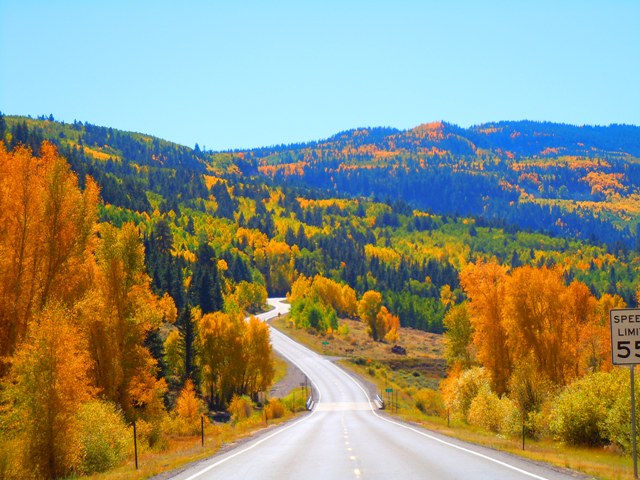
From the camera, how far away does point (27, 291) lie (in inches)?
1071

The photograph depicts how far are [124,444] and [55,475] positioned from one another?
4.79m

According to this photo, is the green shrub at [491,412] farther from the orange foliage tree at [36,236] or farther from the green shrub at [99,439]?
the orange foliage tree at [36,236]

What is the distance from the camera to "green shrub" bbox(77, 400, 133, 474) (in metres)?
23.0

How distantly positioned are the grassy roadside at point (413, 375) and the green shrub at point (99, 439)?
14931 mm

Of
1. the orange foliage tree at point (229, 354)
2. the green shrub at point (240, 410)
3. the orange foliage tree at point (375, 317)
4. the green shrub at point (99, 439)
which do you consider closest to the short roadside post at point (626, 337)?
the green shrub at point (99, 439)

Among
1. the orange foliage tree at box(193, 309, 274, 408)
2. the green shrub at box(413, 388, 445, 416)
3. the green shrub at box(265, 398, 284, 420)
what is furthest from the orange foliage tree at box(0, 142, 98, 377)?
the green shrub at box(413, 388, 445, 416)

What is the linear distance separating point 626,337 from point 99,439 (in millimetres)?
18365

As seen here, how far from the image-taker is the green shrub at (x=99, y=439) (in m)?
23.0

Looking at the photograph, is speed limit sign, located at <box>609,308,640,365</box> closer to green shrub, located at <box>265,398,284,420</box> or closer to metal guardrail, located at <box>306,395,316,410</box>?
green shrub, located at <box>265,398,284,420</box>

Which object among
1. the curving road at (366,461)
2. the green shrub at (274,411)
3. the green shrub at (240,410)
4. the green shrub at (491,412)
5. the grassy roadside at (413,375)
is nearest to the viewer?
the curving road at (366,461)

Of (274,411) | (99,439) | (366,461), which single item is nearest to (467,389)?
(274,411)

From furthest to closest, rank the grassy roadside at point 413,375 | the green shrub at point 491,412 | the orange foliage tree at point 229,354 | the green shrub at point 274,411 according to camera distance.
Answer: the orange foliage tree at point 229,354, the green shrub at point 274,411, the green shrub at point 491,412, the grassy roadside at point 413,375

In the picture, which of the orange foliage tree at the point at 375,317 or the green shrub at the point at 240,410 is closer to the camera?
the green shrub at the point at 240,410

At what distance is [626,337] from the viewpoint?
618 inches
